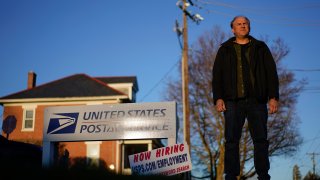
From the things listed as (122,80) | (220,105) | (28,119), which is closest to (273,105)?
(220,105)

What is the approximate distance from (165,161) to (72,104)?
85.7ft

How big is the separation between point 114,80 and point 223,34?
1300 centimetres

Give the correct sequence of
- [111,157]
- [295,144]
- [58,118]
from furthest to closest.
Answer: [111,157] < [295,144] < [58,118]

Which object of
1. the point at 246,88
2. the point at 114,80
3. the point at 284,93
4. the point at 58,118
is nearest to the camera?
the point at 246,88

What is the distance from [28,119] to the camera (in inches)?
1329

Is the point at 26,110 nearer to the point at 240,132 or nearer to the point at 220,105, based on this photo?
the point at 220,105

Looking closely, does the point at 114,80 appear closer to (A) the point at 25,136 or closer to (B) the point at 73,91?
(B) the point at 73,91

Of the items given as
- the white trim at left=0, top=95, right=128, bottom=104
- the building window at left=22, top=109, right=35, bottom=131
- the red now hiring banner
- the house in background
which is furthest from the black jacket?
the building window at left=22, top=109, right=35, bottom=131

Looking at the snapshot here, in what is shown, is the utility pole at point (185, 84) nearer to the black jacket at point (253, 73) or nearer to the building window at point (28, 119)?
the building window at point (28, 119)

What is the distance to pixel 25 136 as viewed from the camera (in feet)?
108

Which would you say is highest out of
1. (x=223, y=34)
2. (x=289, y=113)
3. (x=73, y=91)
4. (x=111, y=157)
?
(x=223, y=34)

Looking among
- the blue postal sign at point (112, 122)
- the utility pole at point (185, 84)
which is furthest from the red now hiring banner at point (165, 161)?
the utility pole at point (185, 84)

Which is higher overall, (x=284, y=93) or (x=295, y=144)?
(x=284, y=93)

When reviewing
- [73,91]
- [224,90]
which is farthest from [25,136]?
[224,90]
